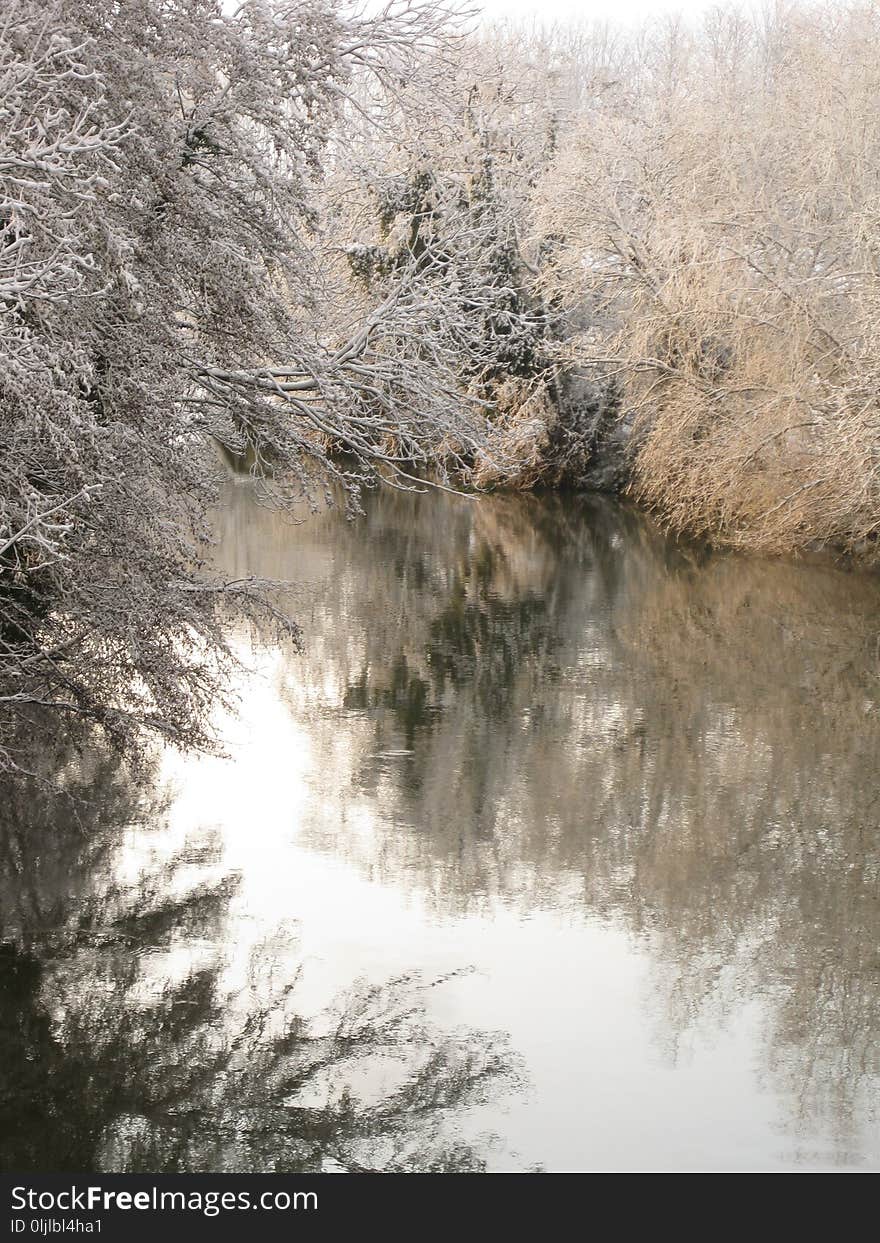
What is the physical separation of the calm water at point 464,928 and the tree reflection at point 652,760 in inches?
1.5

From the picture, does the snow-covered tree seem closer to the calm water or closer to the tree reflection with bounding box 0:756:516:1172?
the calm water

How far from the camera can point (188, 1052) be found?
670 centimetres

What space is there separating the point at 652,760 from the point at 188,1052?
582 centimetres

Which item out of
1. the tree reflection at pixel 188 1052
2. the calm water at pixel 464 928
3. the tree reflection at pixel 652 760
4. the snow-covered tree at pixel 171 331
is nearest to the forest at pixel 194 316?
the snow-covered tree at pixel 171 331

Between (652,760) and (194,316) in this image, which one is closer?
(194,316)

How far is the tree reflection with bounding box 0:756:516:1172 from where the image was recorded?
5.89 m

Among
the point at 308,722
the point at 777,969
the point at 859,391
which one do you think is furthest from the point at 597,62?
the point at 777,969

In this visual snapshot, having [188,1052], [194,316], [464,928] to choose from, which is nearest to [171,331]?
[194,316]

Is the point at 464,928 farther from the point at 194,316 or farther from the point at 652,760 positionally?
the point at 194,316

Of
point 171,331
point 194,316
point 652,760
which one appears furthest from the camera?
point 652,760

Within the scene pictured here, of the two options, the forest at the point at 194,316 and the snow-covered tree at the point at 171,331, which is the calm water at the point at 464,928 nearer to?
the forest at the point at 194,316

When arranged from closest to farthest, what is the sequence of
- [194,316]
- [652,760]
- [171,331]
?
[171,331] < [194,316] < [652,760]

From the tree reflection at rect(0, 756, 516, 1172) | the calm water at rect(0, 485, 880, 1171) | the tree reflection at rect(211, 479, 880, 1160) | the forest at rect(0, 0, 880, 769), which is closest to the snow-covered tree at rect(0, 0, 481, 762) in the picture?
the forest at rect(0, 0, 880, 769)

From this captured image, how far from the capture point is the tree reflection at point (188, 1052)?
589 centimetres
